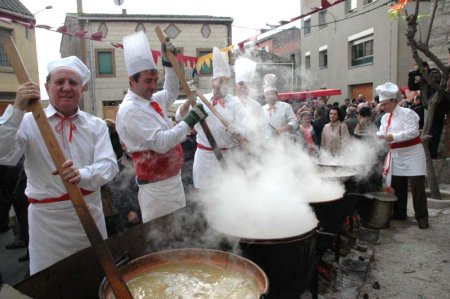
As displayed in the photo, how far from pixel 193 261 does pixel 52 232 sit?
91 cm

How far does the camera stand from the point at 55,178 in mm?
2301

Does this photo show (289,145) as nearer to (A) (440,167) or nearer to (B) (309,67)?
(A) (440,167)

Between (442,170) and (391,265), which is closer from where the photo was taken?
(391,265)

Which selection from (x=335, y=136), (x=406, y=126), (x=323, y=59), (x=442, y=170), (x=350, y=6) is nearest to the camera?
(x=406, y=126)

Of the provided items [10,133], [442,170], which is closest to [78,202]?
[10,133]

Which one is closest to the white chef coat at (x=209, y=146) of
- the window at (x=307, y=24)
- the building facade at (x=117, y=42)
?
the building facade at (x=117, y=42)

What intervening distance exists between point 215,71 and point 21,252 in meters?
3.80

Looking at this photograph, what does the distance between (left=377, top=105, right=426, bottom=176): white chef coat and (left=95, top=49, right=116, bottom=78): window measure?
2200 centimetres

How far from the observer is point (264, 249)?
2332 mm

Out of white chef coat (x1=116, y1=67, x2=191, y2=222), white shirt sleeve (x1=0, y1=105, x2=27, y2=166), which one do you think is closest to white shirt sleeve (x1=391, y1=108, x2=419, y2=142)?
white chef coat (x1=116, y1=67, x2=191, y2=222)

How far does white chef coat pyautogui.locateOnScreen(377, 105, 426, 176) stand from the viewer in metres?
5.55

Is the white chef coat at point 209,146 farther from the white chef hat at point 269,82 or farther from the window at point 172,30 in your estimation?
the window at point 172,30

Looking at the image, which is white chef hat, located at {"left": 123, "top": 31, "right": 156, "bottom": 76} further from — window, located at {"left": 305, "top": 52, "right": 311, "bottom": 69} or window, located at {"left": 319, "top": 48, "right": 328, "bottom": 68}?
window, located at {"left": 305, "top": 52, "right": 311, "bottom": 69}

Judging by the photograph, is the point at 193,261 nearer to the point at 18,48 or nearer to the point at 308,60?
the point at 18,48
